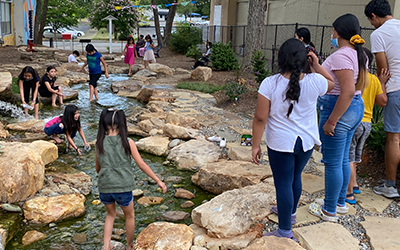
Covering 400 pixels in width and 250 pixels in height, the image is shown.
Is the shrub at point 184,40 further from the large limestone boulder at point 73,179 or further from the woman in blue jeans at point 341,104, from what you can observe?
the woman in blue jeans at point 341,104

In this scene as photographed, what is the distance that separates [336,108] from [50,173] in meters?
3.67

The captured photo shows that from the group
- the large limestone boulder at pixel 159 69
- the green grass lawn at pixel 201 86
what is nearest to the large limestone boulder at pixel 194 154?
the green grass lawn at pixel 201 86

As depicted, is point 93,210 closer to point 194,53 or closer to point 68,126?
point 68,126

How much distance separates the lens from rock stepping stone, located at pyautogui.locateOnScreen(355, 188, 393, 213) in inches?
→ 148

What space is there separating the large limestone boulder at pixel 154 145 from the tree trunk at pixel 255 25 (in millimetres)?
5523

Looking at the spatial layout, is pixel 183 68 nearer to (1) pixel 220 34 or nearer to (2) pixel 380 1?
(1) pixel 220 34

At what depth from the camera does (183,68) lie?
15.7m

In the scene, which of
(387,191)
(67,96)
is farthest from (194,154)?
(67,96)

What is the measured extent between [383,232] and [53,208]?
3.34 metres

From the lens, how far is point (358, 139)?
369 centimetres

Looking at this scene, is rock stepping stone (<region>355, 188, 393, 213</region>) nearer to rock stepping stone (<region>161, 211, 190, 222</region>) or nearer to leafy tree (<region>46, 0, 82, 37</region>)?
rock stepping stone (<region>161, 211, 190, 222</region>)

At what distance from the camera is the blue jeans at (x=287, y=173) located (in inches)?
111

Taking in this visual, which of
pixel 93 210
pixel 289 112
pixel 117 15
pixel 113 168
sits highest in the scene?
pixel 117 15

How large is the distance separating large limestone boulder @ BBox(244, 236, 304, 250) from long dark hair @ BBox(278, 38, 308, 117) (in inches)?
39.8
